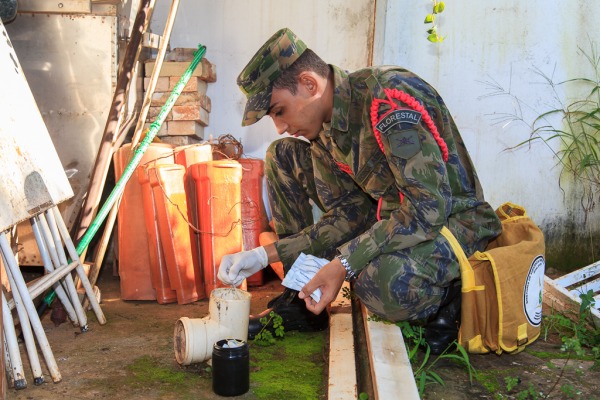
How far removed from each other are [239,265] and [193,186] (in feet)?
3.62

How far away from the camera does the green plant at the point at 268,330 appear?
2.54 metres

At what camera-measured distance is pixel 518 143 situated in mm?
4016

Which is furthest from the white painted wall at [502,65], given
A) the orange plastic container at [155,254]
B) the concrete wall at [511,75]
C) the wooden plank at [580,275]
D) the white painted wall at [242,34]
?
the orange plastic container at [155,254]

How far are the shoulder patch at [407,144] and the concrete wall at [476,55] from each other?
1938 millimetres

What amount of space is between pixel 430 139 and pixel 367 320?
2.45 ft

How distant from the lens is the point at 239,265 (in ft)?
8.41

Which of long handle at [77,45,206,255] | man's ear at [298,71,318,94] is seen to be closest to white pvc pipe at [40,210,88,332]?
long handle at [77,45,206,255]

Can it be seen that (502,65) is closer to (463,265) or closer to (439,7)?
(439,7)

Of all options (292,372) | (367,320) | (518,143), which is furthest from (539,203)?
(292,372)

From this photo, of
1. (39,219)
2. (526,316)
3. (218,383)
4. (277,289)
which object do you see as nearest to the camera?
(218,383)

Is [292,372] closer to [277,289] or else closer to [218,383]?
[218,383]

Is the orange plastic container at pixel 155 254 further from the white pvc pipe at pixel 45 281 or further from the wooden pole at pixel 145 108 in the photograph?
the white pvc pipe at pixel 45 281

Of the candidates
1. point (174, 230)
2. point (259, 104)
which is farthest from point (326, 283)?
point (174, 230)

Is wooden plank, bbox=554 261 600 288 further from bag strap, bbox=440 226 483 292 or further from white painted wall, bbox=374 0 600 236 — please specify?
bag strap, bbox=440 226 483 292
